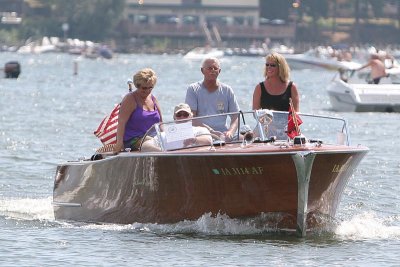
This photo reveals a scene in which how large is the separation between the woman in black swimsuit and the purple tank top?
1.07 m

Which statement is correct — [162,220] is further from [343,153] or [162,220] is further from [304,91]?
[304,91]

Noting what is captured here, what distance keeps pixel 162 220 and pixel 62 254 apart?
139 centimetres

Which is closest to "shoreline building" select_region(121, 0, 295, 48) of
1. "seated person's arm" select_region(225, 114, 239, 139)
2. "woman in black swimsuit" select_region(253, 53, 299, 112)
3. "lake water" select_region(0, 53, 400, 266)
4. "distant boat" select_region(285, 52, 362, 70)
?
"distant boat" select_region(285, 52, 362, 70)

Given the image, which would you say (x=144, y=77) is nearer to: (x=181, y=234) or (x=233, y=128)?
(x=233, y=128)

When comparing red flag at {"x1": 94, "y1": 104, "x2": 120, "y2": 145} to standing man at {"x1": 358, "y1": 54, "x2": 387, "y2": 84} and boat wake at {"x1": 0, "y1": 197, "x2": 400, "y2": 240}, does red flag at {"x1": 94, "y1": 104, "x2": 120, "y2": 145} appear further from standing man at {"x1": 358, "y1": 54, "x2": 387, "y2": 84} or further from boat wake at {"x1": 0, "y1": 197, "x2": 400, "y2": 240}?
standing man at {"x1": 358, "y1": 54, "x2": 387, "y2": 84}

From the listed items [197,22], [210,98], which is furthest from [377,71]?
[197,22]

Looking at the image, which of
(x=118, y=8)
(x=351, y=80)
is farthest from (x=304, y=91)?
(x=118, y=8)

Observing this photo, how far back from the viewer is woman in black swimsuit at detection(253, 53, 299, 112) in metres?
16.5

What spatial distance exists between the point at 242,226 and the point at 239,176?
678 millimetres

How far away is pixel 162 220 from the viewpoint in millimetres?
16297

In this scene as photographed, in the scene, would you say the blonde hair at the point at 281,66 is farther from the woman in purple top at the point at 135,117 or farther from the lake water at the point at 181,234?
the lake water at the point at 181,234

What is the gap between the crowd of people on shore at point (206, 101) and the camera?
16250mm

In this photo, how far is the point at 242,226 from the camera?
628 inches

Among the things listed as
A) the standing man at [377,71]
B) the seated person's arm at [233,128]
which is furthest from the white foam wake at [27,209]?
the standing man at [377,71]
